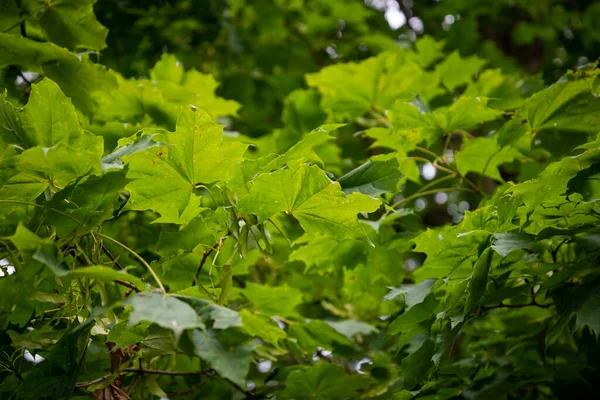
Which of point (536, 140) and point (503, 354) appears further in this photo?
point (503, 354)

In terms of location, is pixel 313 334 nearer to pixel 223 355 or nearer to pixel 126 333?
pixel 126 333

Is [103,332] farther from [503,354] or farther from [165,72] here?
[503,354]

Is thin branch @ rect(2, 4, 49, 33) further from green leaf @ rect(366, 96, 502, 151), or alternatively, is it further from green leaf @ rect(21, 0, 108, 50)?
green leaf @ rect(366, 96, 502, 151)

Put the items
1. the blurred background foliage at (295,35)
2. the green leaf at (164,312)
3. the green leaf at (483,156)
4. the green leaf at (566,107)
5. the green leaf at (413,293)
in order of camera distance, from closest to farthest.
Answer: the green leaf at (164,312) < the green leaf at (413,293) < the green leaf at (566,107) < the green leaf at (483,156) < the blurred background foliage at (295,35)

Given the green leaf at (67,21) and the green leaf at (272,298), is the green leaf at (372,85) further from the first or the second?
the green leaf at (67,21)

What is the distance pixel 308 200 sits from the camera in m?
1.17

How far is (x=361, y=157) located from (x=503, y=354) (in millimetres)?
1139

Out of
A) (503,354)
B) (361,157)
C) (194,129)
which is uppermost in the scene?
(194,129)

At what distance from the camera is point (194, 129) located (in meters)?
1.14

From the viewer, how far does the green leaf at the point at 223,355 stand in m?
0.86

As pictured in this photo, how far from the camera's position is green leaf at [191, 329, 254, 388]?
0.86 m

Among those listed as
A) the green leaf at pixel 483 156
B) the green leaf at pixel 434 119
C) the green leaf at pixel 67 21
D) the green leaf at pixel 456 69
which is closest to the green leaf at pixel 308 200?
the green leaf at pixel 434 119

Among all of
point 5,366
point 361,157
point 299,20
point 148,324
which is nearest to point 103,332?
point 148,324

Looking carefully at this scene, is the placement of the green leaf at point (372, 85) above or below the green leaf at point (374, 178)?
below
